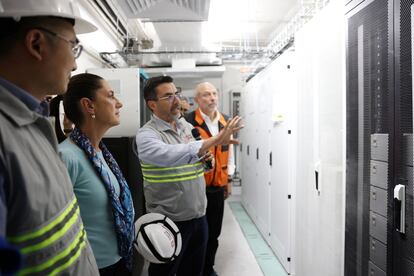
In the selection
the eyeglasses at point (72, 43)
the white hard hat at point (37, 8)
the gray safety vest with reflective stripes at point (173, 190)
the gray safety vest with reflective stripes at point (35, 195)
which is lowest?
the gray safety vest with reflective stripes at point (173, 190)

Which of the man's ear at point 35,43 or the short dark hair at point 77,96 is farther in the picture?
the short dark hair at point 77,96

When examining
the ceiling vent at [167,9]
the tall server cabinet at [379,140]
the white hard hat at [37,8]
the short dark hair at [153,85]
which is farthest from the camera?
the ceiling vent at [167,9]

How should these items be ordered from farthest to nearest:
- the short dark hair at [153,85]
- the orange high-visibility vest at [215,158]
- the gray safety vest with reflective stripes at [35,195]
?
the orange high-visibility vest at [215,158]
the short dark hair at [153,85]
the gray safety vest with reflective stripes at [35,195]

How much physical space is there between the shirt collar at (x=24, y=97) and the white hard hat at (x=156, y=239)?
3.44ft

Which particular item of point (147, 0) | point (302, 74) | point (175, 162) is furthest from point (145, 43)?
point (175, 162)

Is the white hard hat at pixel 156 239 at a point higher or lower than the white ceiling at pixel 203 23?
lower

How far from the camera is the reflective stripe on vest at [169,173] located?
1.93m

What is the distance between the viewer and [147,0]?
2418 millimetres

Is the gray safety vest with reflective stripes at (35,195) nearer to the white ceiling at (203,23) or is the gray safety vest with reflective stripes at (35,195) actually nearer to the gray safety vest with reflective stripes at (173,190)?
the gray safety vest with reflective stripes at (173,190)

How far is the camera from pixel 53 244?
69 centimetres

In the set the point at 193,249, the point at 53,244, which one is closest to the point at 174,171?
the point at 193,249

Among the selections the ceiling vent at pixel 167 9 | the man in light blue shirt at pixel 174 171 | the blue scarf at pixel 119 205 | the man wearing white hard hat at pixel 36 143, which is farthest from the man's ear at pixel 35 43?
the ceiling vent at pixel 167 9

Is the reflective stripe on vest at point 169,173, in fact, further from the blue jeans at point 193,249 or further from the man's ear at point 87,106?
the man's ear at point 87,106

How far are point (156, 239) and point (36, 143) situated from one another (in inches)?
42.3
